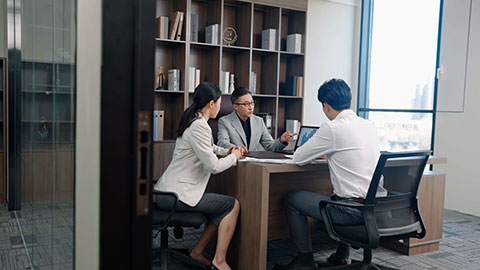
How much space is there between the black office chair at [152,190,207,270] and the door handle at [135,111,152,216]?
1.53 meters

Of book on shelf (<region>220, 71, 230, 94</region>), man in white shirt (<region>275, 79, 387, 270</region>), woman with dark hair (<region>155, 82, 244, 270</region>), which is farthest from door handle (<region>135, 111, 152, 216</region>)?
book on shelf (<region>220, 71, 230, 94</region>)

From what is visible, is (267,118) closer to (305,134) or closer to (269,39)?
(269,39)

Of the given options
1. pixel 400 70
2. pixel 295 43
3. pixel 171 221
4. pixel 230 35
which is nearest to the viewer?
pixel 171 221

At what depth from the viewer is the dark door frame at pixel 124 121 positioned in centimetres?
94

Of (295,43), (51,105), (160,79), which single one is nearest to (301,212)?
(51,105)

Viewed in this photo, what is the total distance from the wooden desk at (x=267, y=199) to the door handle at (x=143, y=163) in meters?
1.65

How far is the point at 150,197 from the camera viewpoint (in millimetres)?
999

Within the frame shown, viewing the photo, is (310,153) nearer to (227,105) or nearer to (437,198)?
(437,198)

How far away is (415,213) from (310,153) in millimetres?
719

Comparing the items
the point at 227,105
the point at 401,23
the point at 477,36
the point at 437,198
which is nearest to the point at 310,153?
the point at 437,198

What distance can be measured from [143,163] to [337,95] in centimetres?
196

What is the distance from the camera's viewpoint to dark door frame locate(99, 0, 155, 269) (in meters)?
0.94

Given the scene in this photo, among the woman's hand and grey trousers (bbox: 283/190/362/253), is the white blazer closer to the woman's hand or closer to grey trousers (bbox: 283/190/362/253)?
the woman's hand

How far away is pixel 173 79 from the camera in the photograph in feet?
16.2
